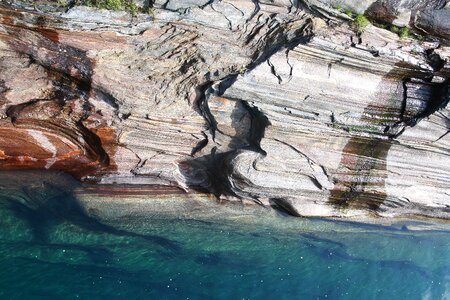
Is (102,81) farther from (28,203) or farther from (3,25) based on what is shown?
(28,203)

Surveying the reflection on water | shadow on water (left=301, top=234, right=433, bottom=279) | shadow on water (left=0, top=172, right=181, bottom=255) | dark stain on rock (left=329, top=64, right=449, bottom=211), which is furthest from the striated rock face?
shadow on water (left=301, top=234, right=433, bottom=279)

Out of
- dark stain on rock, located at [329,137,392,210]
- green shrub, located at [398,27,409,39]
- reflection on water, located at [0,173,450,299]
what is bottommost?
reflection on water, located at [0,173,450,299]

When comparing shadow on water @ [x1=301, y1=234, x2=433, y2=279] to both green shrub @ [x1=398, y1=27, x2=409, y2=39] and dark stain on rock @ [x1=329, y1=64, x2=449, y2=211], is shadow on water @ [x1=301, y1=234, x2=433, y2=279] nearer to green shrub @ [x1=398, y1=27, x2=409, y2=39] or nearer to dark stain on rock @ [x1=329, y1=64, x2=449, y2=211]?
dark stain on rock @ [x1=329, y1=64, x2=449, y2=211]

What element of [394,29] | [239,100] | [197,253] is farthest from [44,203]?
[394,29]

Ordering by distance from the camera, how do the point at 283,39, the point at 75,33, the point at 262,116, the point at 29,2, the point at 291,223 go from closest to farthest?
the point at 29,2
the point at 75,33
the point at 283,39
the point at 262,116
the point at 291,223

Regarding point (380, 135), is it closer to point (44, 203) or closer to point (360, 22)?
point (360, 22)

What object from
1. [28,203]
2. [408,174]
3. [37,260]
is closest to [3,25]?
[28,203]

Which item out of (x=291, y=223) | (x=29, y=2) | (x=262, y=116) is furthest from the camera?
(x=291, y=223)
